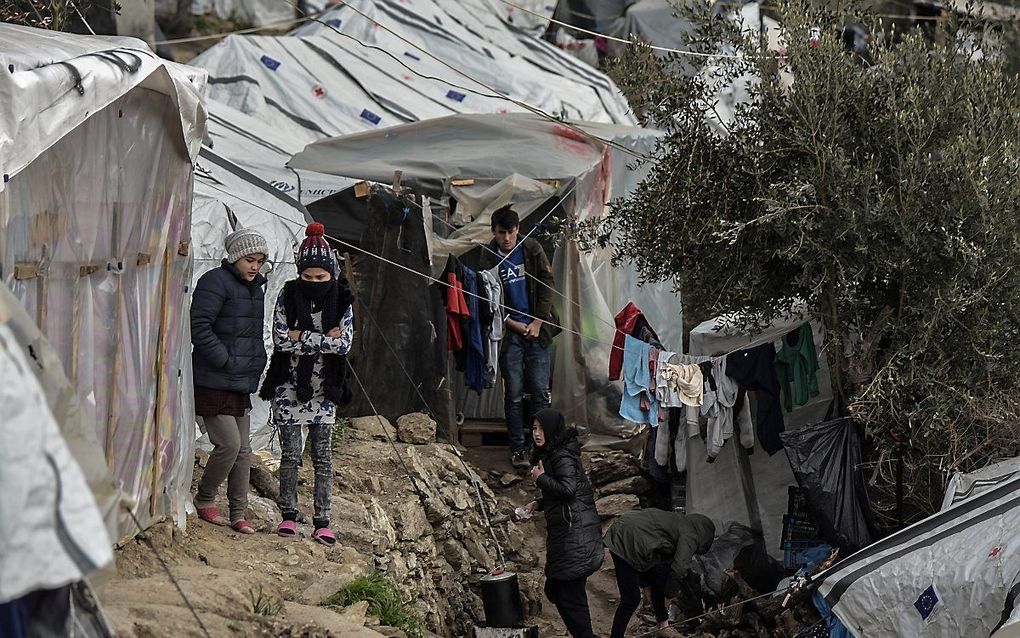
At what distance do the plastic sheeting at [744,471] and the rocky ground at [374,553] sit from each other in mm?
838

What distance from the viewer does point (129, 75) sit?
15.9 ft

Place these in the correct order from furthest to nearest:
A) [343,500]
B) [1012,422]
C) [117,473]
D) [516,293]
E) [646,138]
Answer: [646,138] < [516,293] < [343,500] < [1012,422] < [117,473]

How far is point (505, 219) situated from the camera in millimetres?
9719

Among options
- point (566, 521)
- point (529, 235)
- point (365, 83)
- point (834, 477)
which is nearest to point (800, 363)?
point (834, 477)

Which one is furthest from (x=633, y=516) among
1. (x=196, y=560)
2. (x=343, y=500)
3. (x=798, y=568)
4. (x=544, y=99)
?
(x=544, y=99)

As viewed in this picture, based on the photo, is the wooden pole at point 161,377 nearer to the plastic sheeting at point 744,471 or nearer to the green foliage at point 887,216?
the green foliage at point 887,216

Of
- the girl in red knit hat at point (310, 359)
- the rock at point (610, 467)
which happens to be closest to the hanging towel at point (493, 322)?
the rock at point (610, 467)

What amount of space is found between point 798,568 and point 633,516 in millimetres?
1254

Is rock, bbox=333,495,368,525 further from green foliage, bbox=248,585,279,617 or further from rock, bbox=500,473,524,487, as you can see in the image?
rock, bbox=500,473,524,487

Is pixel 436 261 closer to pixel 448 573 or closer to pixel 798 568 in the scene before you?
pixel 448 573

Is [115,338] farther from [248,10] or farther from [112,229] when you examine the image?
[248,10]

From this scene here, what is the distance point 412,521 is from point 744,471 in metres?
2.71

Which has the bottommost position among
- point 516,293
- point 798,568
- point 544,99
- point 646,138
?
point 798,568

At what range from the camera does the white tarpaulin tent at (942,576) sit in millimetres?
5703
